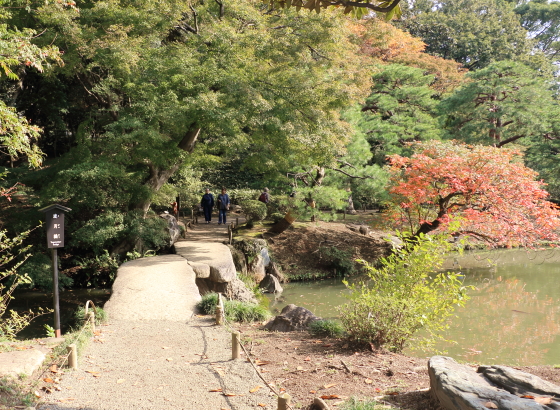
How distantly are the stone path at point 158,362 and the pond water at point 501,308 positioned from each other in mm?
3316

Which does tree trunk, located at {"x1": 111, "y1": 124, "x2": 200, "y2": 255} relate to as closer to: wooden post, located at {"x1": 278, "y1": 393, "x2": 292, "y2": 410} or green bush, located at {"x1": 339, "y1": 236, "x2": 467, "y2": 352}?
green bush, located at {"x1": 339, "y1": 236, "x2": 467, "y2": 352}

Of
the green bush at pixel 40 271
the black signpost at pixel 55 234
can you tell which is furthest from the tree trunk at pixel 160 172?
the black signpost at pixel 55 234

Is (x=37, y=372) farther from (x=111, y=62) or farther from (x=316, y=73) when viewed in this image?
(x=316, y=73)

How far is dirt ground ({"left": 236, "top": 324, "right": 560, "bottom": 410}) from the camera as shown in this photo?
164 inches

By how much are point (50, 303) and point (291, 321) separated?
712 cm

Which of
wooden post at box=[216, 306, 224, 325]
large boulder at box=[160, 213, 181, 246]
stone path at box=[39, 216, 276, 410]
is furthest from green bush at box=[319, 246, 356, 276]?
wooden post at box=[216, 306, 224, 325]

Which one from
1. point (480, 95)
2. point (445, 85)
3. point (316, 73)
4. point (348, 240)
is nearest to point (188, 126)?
point (316, 73)

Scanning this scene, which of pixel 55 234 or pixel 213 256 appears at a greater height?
pixel 55 234

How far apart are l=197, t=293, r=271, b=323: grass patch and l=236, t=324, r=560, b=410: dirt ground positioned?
1.39 meters

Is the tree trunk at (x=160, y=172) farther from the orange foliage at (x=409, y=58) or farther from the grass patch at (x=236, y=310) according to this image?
the orange foliage at (x=409, y=58)

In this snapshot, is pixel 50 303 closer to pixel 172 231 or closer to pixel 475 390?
pixel 172 231

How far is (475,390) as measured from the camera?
11.7ft

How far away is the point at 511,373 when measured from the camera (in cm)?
395

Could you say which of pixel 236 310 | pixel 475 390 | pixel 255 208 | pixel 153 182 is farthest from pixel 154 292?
pixel 255 208
